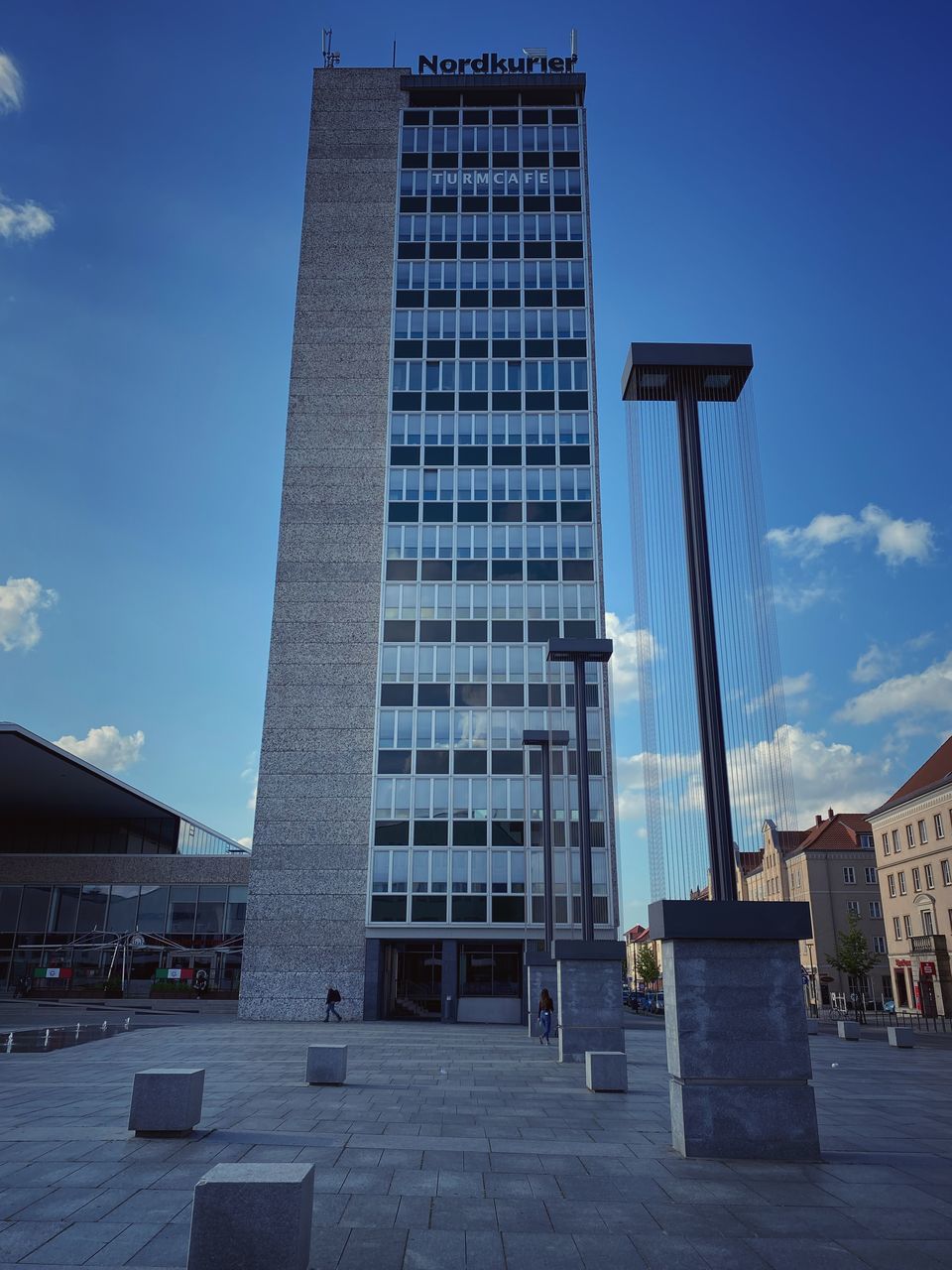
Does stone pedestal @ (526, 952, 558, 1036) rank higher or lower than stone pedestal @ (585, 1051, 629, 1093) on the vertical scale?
higher

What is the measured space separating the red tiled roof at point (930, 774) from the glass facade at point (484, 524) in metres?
29.8

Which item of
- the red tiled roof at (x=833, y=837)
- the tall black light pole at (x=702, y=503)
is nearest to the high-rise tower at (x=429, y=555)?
the tall black light pole at (x=702, y=503)

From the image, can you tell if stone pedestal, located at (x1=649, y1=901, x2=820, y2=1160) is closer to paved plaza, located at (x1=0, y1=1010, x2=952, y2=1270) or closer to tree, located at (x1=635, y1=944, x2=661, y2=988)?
paved plaza, located at (x1=0, y1=1010, x2=952, y2=1270)

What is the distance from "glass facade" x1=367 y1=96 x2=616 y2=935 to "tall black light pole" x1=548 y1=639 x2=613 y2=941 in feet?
57.2

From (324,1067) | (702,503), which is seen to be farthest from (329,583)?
(702,503)

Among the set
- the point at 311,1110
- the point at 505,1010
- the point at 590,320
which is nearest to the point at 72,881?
the point at 505,1010

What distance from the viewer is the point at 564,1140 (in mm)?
13102

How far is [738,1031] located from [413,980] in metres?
41.1

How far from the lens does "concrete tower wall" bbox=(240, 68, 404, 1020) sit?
49.8 m

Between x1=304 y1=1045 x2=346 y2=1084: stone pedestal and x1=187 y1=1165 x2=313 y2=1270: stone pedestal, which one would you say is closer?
x1=187 y1=1165 x2=313 y2=1270: stone pedestal

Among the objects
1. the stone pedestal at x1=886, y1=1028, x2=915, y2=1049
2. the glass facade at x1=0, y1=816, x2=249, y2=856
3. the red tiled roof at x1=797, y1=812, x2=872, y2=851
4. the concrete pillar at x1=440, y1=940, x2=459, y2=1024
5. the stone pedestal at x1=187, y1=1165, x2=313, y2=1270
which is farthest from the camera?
the red tiled roof at x1=797, y1=812, x2=872, y2=851

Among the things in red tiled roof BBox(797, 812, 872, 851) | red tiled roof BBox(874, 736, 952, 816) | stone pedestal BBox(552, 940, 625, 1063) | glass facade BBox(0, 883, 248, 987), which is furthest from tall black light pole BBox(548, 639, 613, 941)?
red tiled roof BBox(797, 812, 872, 851)

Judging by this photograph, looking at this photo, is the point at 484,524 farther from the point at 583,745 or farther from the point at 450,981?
the point at 583,745

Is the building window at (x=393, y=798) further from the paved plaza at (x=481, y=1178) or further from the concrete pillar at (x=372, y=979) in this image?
the paved plaza at (x=481, y=1178)
